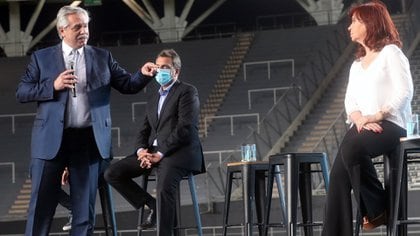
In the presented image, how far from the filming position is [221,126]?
19.7 metres

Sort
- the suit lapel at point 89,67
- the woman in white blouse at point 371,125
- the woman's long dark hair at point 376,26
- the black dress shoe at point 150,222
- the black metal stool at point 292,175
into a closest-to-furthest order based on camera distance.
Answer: the woman in white blouse at point 371,125 < the woman's long dark hair at point 376,26 < the suit lapel at point 89,67 < the black metal stool at point 292,175 < the black dress shoe at point 150,222

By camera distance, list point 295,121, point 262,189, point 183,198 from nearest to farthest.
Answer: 1. point 262,189
2. point 183,198
3. point 295,121

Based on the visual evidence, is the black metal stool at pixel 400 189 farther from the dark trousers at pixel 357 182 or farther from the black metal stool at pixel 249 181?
the black metal stool at pixel 249 181

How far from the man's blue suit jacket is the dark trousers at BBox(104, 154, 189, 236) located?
1.18 meters

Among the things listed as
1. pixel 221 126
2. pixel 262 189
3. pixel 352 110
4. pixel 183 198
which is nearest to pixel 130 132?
pixel 221 126


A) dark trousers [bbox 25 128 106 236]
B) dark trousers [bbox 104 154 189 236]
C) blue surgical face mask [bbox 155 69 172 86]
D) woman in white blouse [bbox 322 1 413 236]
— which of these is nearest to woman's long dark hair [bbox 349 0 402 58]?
woman in white blouse [bbox 322 1 413 236]

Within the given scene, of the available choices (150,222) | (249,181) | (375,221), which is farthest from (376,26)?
(150,222)

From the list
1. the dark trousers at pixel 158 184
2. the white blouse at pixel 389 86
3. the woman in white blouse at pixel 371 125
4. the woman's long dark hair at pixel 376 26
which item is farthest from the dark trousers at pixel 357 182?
the dark trousers at pixel 158 184

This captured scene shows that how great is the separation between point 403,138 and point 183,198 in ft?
39.6

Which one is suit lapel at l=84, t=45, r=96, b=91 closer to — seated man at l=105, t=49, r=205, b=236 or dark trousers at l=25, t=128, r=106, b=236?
dark trousers at l=25, t=128, r=106, b=236

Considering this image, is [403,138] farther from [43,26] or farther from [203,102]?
[43,26]

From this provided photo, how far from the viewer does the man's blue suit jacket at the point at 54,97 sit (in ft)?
18.0

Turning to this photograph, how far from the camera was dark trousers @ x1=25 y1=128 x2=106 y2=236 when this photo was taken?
550 centimetres

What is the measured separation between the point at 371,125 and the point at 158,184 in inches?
83.9
